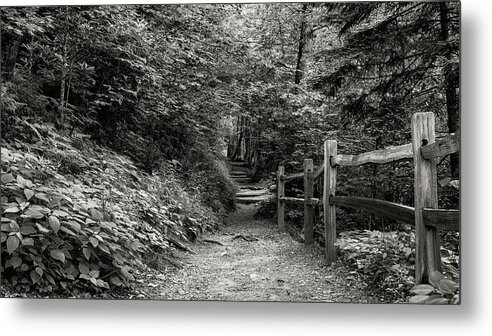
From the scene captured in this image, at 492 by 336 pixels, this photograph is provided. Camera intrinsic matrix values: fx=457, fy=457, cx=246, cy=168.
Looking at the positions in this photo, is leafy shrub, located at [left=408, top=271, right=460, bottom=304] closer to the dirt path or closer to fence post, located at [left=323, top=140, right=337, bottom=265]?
the dirt path

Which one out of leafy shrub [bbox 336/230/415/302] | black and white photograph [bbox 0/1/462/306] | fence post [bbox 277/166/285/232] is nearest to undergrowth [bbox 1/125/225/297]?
black and white photograph [bbox 0/1/462/306]

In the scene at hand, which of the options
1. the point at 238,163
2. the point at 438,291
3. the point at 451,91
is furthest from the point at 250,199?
the point at 451,91

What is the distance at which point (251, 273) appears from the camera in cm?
287

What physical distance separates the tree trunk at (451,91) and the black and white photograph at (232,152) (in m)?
0.01

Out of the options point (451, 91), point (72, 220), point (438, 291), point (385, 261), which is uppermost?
point (451, 91)

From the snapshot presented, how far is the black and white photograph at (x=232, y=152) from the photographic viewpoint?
258 centimetres

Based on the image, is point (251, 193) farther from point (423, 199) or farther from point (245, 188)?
point (423, 199)

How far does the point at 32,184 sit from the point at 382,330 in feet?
7.26

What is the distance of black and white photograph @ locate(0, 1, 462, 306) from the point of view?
2580 millimetres

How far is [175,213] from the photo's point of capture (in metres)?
3.28

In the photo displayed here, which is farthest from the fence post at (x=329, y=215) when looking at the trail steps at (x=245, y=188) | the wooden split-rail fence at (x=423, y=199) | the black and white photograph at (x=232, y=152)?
the trail steps at (x=245, y=188)

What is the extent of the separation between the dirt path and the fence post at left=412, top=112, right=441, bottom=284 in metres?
0.44

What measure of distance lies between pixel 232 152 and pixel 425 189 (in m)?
1.16

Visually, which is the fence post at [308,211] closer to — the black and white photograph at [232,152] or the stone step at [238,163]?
the black and white photograph at [232,152]
